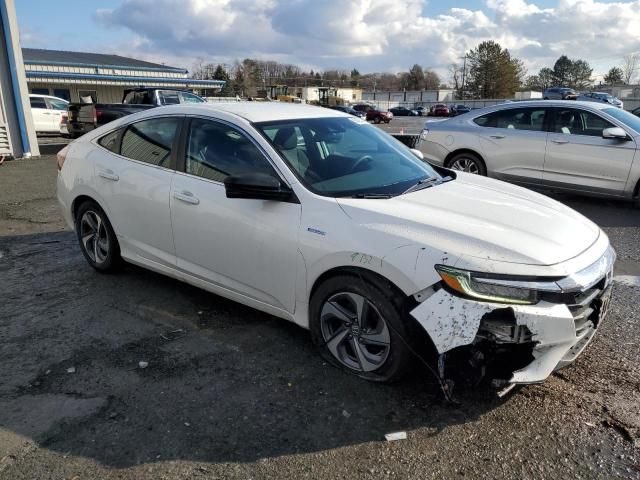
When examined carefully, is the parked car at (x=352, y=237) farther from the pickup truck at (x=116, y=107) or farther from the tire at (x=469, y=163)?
the pickup truck at (x=116, y=107)

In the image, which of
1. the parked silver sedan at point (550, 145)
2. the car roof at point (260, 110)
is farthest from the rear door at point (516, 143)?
the car roof at point (260, 110)

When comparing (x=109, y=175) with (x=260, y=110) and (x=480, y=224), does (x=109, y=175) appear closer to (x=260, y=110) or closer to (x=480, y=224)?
(x=260, y=110)

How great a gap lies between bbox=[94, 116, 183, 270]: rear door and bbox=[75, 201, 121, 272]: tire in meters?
0.20

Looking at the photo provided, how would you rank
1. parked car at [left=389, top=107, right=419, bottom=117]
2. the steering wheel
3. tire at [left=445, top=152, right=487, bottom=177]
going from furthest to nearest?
parked car at [left=389, top=107, right=419, bottom=117] → tire at [left=445, top=152, right=487, bottom=177] → the steering wheel

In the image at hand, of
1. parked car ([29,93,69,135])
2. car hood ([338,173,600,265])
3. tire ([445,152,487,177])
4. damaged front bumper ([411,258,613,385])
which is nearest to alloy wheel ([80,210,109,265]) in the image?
car hood ([338,173,600,265])

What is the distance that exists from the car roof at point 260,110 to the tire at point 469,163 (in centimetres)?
478

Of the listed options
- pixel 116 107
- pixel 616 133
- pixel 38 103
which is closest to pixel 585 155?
pixel 616 133

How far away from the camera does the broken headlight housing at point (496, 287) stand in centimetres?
268

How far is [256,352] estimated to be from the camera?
3.59 metres

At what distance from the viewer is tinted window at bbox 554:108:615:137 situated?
7.69m

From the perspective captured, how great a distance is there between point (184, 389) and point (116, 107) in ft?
47.6

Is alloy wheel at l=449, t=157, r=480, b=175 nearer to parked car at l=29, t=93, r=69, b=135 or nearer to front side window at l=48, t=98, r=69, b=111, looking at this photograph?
parked car at l=29, t=93, r=69, b=135

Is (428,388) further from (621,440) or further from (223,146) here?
(223,146)

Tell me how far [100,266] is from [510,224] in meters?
3.79
